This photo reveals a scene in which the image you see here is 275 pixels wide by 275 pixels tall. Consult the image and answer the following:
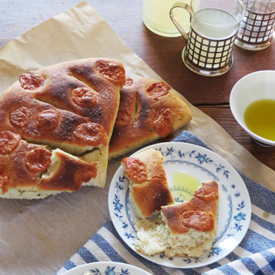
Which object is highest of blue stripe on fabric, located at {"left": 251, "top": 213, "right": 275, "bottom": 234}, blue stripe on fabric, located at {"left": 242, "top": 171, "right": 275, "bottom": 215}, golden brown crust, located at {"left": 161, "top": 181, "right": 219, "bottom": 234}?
golden brown crust, located at {"left": 161, "top": 181, "right": 219, "bottom": 234}

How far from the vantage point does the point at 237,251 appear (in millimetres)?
2203

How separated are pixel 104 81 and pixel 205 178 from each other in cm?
73

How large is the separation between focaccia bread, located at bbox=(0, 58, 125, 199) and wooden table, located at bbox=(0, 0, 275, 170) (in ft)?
1.66

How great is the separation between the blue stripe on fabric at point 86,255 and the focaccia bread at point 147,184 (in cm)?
28

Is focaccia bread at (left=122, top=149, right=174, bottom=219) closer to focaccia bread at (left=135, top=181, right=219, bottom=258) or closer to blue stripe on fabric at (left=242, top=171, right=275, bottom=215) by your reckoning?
focaccia bread at (left=135, top=181, right=219, bottom=258)

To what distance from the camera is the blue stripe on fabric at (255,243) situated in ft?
7.21

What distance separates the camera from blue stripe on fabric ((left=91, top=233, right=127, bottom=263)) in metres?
2.17

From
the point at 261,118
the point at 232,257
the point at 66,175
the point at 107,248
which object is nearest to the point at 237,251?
the point at 232,257

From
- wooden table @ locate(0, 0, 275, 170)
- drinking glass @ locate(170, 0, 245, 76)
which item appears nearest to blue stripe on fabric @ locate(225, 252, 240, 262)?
wooden table @ locate(0, 0, 275, 170)

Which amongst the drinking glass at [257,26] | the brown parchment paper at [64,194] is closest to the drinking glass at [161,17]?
the brown parchment paper at [64,194]

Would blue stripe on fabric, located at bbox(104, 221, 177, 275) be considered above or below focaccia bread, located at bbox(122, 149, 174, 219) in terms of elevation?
below

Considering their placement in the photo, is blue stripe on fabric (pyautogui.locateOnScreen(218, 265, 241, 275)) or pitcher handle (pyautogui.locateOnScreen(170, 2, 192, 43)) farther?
pitcher handle (pyautogui.locateOnScreen(170, 2, 192, 43))

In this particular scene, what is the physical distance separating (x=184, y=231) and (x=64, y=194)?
68 cm

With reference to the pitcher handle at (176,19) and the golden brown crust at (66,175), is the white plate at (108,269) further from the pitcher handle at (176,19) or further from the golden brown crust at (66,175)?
the pitcher handle at (176,19)
